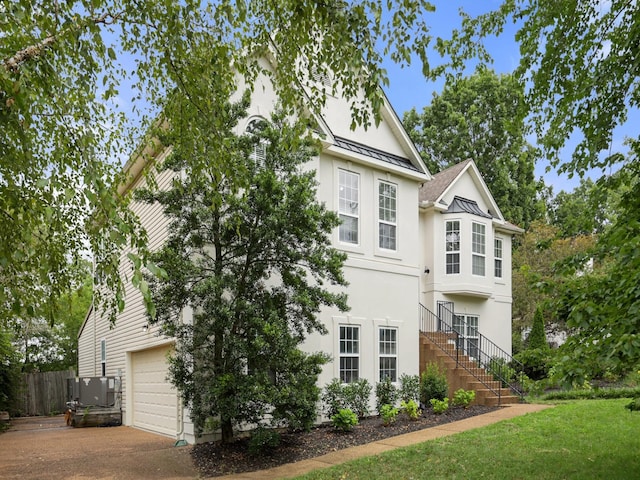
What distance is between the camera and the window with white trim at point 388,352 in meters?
13.6

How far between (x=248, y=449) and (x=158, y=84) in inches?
238

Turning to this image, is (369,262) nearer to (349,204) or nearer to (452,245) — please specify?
(349,204)

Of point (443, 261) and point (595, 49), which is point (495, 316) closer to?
point (443, 261)

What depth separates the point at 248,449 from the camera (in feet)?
30.5

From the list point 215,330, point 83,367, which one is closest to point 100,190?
point 215,330

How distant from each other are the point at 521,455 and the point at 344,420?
11.8 ft

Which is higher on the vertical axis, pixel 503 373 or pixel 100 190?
pixel 100 190

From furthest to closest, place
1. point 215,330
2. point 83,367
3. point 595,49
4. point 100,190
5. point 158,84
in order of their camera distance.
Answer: point 83,367 → point 215,330 → point 595,49 → point 158,84 → point 100,190

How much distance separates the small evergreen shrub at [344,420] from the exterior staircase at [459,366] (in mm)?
4332

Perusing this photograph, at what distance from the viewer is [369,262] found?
13.5 metres

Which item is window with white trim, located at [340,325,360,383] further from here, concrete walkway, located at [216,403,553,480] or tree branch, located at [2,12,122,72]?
tree branch, located at [2,12,122,72]

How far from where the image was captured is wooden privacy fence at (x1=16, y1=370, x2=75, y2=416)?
76.1 ft

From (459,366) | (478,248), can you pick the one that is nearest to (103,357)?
(459,366)

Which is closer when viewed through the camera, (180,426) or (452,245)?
(180,426)
